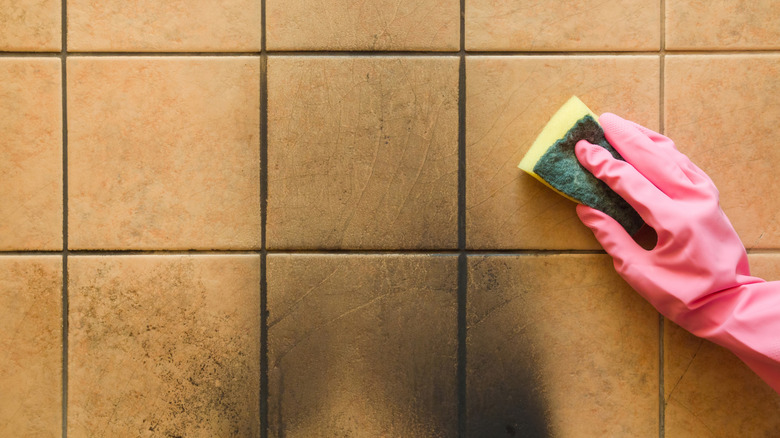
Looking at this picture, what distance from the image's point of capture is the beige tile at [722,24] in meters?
1.38

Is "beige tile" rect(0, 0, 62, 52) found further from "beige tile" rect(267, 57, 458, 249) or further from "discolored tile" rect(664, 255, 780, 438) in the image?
"discolored tile" rect(664, 255, 780, 438)

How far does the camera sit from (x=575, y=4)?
4.51 feet

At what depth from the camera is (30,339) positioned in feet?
4.54

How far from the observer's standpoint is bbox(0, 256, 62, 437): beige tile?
54.5 inches

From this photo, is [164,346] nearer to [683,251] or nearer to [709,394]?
[683,251]

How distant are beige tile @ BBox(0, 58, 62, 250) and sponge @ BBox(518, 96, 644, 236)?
54.3 inches

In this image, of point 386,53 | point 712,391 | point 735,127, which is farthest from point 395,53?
point 712,391

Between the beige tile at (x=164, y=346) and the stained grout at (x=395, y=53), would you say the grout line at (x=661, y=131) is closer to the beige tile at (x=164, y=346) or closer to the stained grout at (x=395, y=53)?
the stained grout at (x=395, y=53)

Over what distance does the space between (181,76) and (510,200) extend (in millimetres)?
1045

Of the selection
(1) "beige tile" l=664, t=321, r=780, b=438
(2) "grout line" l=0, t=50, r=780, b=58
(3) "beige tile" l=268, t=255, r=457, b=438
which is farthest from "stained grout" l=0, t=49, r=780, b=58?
(1) "beige tile" l=664, t=321, r=780, b=438

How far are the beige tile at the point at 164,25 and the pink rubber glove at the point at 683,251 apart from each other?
3.42 feet

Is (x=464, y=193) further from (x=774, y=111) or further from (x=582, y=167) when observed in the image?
(x=774, y=111)

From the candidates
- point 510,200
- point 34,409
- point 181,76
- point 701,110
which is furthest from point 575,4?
point 34,409

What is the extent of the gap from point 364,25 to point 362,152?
0.37 m
